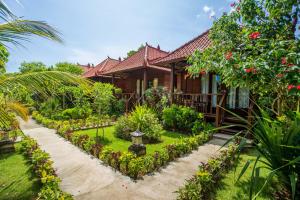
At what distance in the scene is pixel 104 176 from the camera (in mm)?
4406

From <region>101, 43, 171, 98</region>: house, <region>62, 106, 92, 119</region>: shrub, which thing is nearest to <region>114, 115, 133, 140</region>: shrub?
<region>101, 43, 171, 98</region>: house

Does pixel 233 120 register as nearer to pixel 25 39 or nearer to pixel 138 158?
pixel 138 158

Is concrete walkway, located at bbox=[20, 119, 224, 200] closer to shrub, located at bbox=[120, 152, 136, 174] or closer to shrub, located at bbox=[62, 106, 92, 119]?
shrub, located at bbox=[120, 152, 136, 174]

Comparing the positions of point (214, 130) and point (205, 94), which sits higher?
point (205, 94)

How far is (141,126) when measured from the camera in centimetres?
745

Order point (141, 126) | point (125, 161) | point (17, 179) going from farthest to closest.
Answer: point (141, 126) → point (125, 161) → point (17, 179)

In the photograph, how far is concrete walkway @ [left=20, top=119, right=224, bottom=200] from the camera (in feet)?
11.9

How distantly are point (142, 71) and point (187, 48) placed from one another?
605 cm

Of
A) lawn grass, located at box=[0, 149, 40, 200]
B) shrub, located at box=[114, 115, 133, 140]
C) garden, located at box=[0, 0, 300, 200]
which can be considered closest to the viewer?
garden, located at box=[0, 0, 300, 200]

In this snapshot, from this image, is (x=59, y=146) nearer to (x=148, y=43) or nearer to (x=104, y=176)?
(x=104, y=176)

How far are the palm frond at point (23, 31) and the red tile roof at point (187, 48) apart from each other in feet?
22.7

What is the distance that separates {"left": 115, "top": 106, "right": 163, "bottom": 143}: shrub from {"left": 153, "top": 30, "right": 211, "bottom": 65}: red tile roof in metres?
3.39

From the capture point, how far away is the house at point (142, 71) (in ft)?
42.5

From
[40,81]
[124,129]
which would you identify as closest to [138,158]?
[40,81]
